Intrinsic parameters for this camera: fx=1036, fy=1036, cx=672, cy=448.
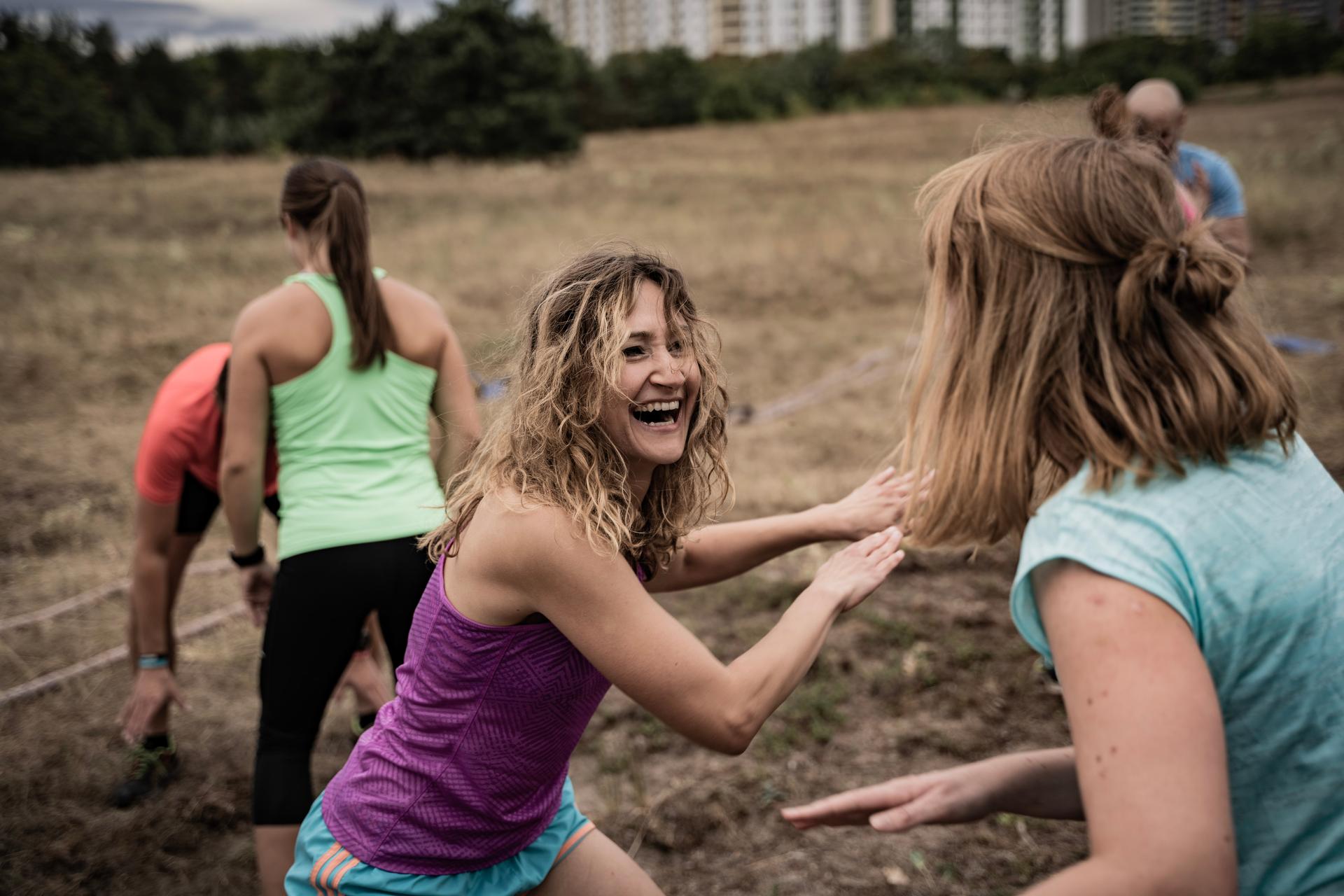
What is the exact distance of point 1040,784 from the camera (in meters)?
1.55

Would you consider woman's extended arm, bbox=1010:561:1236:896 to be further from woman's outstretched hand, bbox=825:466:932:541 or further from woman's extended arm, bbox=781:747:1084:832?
woman's outstretched hand, bbox=825:466:932:541

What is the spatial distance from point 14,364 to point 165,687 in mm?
7975

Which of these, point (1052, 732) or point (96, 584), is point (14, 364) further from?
point (1052, 732)

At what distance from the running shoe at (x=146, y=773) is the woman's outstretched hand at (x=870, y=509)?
2820 mm

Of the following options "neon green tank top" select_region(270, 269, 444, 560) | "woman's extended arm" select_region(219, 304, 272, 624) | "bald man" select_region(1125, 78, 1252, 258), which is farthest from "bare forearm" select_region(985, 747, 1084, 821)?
"bald man" select_region(1125, 78, 1252, 258)

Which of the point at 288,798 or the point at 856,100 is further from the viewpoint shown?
the point at 856,100

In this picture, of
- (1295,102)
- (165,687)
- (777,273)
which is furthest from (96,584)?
(1295,102)

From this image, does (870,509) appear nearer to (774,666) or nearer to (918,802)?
(774,666)

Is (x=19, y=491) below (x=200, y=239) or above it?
below

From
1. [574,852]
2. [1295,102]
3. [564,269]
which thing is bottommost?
[574,852]

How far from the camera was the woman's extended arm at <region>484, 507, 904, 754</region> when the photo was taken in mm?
1644

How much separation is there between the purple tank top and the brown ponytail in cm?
117

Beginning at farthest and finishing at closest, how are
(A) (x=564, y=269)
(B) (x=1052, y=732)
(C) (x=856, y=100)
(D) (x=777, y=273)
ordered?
(C) (x=856, y=100)
(D) (x=777, y=273)
(B) (x=1052, y=732)
(A) (x=564, y=269)

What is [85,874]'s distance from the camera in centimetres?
324
